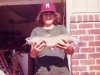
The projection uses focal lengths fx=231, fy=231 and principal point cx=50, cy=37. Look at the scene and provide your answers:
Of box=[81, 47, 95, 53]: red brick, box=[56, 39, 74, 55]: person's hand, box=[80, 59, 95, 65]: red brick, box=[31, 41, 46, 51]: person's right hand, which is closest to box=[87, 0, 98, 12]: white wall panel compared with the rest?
box=[81, 47, 95, 53]: red brick

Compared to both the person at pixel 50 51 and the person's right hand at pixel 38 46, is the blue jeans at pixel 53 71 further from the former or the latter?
the person's right hand at pixel 38 46

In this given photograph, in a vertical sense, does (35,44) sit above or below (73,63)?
above

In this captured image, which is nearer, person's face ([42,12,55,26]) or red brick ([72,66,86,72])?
person's face ([42,12,55,26])

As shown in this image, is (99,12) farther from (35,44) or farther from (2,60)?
(2,60)

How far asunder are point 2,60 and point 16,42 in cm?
172

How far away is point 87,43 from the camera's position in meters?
3.42

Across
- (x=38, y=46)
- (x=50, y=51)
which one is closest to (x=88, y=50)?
(x=50, y=51)

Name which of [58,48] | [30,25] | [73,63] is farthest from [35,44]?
[30,25]

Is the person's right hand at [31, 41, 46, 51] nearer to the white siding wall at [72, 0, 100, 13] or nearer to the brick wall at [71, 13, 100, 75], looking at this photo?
the brick wall at [71, 13, 100, 75]

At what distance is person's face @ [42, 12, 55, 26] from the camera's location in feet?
8.94

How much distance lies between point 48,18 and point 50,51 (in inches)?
15.5

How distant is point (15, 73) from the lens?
414 centimetres

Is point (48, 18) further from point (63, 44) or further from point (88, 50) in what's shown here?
point (88, 50)

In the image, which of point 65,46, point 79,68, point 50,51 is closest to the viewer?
point 65,46
